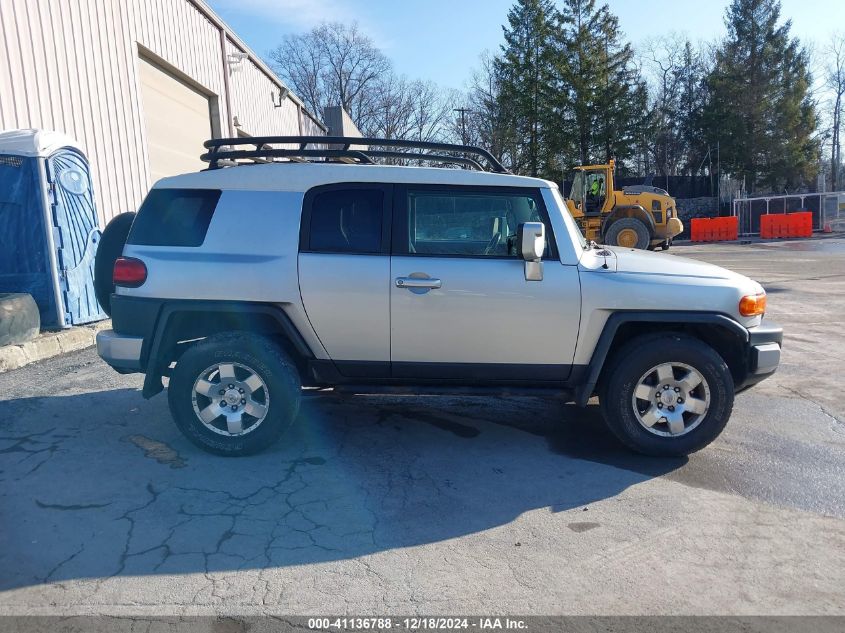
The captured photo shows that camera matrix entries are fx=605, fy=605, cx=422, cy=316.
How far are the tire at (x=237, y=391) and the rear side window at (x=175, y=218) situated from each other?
748 millimetres

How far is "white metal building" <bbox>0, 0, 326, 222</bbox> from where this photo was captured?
797cm

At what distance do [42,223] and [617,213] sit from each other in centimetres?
1750

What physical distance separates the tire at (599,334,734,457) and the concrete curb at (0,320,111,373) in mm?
5928

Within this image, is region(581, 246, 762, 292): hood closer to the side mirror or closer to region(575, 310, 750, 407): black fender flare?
region(575, 310, 750, 407): black fender flare

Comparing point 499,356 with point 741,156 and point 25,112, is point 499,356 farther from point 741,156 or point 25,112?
point 741,156

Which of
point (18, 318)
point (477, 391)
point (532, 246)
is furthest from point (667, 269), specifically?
point (18, 318)

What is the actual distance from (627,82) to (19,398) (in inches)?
1751

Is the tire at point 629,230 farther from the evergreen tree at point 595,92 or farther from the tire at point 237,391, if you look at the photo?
the evergreen tree at point 595,92

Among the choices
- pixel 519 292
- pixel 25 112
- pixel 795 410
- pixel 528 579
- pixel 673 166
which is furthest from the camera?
pixel 673 166

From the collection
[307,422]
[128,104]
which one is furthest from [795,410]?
[128,104]

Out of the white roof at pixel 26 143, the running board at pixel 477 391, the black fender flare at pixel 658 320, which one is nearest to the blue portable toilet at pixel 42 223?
the white roof at pixel 26 143

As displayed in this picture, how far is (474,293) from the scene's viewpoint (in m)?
4.11

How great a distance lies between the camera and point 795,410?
536 centimetres

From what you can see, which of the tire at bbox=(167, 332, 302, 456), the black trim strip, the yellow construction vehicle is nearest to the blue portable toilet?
the tire at bbox=(167, 332, 302, 456)
